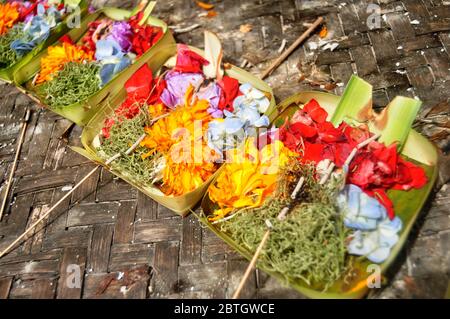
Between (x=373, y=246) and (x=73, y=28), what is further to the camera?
(x=73, y=28)

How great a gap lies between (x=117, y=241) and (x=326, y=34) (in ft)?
6.09

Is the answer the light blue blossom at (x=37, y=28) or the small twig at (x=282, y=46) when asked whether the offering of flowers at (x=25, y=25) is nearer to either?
the light blue blossom at (x=37, y=28)

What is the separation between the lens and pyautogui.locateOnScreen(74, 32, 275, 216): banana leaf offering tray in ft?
6.41

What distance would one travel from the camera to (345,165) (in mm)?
1741

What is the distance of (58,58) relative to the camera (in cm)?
261

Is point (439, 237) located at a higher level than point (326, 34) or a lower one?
lower

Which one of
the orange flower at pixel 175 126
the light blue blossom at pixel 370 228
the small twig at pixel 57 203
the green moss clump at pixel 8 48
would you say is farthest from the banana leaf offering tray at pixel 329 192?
the green moss clump at pixel 8 48

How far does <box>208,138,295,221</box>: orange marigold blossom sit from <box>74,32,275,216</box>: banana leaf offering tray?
10 centimetres

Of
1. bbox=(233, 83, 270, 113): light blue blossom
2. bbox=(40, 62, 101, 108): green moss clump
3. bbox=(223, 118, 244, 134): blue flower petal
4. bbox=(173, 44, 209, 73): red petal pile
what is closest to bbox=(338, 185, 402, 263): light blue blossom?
bbox=(223, 118, 244, 134): blue flower petal

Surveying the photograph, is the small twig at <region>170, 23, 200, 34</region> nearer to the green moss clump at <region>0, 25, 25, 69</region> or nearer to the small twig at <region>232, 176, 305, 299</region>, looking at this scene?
the green moss clump at <region>0, 25, 25, 69</region>

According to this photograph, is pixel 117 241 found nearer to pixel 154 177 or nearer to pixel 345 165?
pixel 154 177

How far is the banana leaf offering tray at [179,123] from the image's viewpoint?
6.41 ft

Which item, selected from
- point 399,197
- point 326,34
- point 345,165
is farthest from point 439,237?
point 326,34
